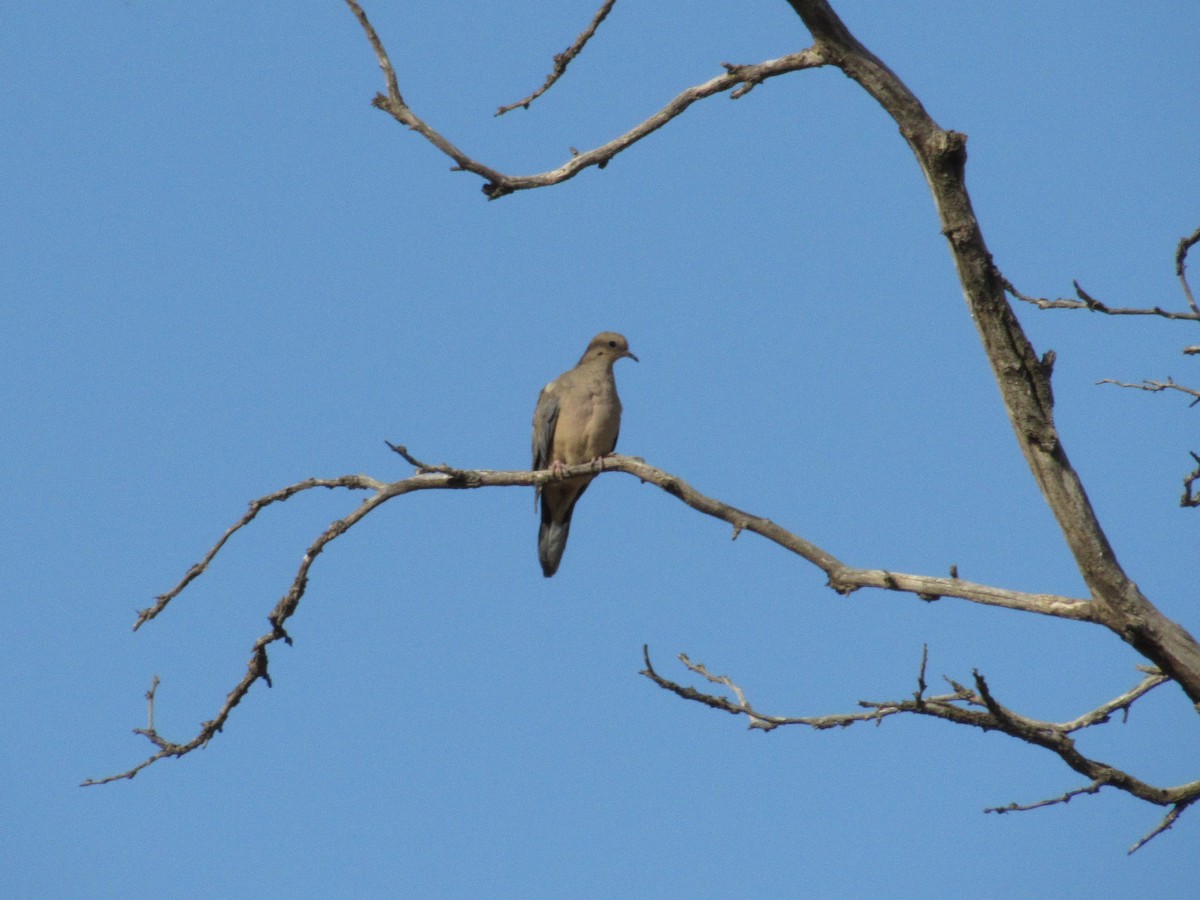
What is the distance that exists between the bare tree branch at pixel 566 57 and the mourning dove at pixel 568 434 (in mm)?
4433

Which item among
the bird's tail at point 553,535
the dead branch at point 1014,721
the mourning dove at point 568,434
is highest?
the mourning dove at point 568,434

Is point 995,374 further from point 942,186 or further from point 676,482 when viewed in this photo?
point 676,482

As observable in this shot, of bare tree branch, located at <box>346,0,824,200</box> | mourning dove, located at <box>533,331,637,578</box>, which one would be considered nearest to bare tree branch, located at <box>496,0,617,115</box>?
bare tree branch, located at <box>346,0,824,200</box>

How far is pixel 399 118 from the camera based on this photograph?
4527 mm

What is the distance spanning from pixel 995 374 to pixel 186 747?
325 cm

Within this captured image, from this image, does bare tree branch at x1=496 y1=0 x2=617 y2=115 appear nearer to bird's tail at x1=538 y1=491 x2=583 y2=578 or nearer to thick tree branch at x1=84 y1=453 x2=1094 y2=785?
thick tree branch at x1=84 y1=453 x2=1094 y2=785

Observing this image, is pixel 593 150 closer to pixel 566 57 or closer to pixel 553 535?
pixel 566 57

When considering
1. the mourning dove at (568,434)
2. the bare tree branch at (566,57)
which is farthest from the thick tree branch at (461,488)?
the mourning dove at (568,434)

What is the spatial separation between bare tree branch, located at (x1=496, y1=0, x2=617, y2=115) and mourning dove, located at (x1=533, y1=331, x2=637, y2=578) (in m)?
4.43

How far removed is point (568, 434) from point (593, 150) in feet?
15.0

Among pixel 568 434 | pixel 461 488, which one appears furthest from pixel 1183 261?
pixel 568 434

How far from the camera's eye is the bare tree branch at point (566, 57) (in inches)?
174

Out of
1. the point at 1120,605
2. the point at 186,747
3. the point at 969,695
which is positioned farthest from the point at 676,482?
the point at 186,747

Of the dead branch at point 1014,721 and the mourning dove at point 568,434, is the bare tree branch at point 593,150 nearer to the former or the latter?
the dead branch at point 1014,721
